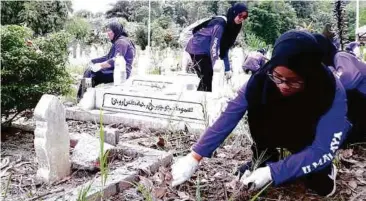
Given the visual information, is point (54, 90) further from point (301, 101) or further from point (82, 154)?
point (301, 101)

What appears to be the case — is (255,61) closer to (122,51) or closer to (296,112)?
(122,51)

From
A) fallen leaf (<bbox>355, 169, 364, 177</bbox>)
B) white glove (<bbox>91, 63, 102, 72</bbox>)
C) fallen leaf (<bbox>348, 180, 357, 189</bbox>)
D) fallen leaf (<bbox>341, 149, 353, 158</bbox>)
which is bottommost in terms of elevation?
fallen leaf (<bbox>348, 180, 357, 189</bbox>)

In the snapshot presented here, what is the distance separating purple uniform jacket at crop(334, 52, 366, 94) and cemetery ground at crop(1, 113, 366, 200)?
1.62ft

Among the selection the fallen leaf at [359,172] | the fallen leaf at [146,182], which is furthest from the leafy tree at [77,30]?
the fallen leaf at [359,172]

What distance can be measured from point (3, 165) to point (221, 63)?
3.01m

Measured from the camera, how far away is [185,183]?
2.74m

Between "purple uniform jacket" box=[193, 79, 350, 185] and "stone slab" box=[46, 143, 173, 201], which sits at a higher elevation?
"purple uniform jacket" box=[193, 79, 350, 185]

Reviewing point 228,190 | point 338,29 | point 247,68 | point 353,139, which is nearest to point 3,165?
point 228,190

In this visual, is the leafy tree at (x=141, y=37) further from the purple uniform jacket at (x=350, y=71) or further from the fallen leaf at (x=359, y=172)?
the fallen leaf at (x=359, y=172)

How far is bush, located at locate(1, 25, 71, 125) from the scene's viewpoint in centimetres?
427

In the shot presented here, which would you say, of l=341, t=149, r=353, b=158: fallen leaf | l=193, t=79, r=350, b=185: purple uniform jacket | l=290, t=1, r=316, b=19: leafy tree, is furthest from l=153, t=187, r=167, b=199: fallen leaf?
l=290, t=1, r=316, b=19: leafy tree

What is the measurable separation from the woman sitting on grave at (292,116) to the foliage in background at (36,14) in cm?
1763

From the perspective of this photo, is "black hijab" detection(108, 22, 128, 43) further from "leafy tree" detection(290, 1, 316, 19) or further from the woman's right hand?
"leafy tree" detection(290, 1, 316, 19)

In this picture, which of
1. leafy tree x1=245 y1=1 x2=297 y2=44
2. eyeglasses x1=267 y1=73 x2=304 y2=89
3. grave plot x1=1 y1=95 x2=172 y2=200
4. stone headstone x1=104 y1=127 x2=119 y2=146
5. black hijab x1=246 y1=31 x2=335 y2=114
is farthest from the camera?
leafy tree x1=245 y1=1 x2=297 y2=44
